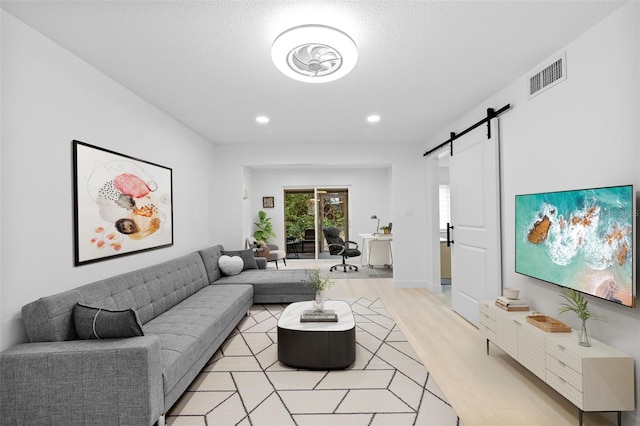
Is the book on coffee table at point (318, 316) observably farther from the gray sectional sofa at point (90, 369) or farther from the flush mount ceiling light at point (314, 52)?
the flush mount ceiling light at point (314, 52)

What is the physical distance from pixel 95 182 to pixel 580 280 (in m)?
3.67

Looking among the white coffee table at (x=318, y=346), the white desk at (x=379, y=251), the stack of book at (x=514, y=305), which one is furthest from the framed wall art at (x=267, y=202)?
the stack of book at (x=514, y=305)

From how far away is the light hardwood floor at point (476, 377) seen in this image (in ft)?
6.85

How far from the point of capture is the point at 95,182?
8.47ft

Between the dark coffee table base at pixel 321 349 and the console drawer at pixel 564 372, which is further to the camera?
the dark coffee table base at pixel 321 349

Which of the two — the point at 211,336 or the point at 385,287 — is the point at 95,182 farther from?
the point at 385,287

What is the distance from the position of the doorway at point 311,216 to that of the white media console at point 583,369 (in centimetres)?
660

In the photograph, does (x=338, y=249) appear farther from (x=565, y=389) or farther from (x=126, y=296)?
(x=565, y=389)

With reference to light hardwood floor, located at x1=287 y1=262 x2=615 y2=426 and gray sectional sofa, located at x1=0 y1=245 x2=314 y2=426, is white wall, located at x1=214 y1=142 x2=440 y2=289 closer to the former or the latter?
light hardwood floor, located at x1=287 y1=262 x2=615 y2=426

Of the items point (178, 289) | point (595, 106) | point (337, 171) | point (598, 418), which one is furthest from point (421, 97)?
point (337, 171)

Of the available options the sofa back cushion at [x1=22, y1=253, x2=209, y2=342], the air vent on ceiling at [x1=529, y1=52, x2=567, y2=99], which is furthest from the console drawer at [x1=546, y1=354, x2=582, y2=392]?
the sofa back cushion at [x1=22, y1=253, x2=209, y2=342]

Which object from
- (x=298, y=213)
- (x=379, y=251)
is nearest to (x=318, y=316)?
(x=379, y=251)

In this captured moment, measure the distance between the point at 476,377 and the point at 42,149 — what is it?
3616mm

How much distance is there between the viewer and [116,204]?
283cm
